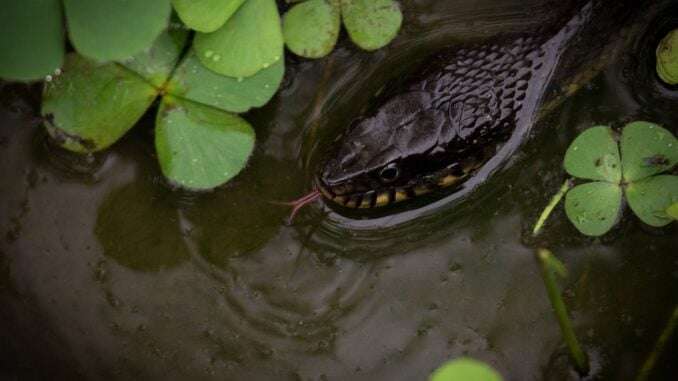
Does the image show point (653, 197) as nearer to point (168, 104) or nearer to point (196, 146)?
point (196, 146)

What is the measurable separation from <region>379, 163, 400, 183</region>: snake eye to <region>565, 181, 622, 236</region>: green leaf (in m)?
0.64

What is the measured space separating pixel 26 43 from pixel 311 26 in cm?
92

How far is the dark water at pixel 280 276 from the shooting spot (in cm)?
242

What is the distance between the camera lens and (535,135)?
8.45ft

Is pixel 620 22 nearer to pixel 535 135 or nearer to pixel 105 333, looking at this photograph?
pixel 535 135

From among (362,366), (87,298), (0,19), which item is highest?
(0,19)

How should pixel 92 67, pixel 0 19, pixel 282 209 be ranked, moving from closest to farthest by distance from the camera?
1. pixel 0 19
2. pixel 92 67
3. pixel 282 209

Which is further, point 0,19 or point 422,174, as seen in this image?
point 422,174

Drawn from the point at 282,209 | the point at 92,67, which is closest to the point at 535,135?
the point at 282,209

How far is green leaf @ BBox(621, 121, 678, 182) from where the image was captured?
2389 mm

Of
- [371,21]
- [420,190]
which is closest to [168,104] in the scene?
[371,21]

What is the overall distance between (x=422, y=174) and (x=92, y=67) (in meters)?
1.18

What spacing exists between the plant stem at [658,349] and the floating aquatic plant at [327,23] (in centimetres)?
143

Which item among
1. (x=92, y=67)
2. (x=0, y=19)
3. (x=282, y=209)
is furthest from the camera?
(x=282, y=209)
